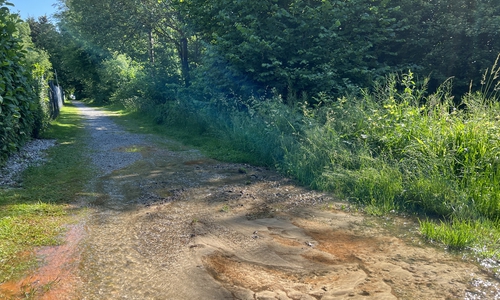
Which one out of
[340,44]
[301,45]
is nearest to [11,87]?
[301,45]

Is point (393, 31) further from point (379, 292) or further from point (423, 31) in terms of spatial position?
point (379, 292)

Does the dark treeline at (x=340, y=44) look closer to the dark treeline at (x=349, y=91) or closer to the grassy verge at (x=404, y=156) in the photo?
the dark treeline at (x=349, y=91)

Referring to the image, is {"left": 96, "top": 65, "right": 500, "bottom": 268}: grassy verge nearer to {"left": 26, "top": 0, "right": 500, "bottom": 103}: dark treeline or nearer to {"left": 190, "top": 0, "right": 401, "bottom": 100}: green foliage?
{"left": 190, "top": 0, "right": 401, "bottom": 100}: green foliage

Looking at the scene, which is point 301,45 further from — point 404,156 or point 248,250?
point 248,250

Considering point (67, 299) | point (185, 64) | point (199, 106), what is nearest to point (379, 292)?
point (67, 299)

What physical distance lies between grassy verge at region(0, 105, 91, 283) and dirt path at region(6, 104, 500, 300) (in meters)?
0.39

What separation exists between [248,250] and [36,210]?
3142mm

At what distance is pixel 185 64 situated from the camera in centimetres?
1952

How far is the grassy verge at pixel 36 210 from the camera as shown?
4016 millimetres

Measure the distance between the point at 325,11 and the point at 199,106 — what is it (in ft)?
17.0

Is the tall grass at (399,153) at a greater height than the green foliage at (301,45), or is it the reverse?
the green foliage at (301,45)

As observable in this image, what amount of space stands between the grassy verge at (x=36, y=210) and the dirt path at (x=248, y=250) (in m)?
0.39

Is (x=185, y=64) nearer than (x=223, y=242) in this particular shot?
No

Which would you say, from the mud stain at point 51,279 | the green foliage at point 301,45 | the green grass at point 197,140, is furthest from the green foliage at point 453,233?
the green foliage at point 301,45
